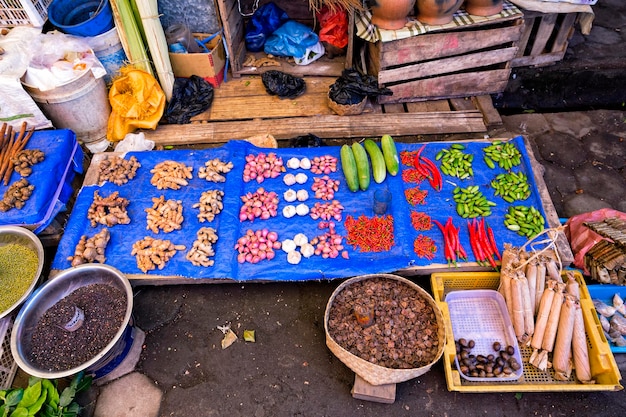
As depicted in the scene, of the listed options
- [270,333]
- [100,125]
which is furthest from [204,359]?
[100,125]

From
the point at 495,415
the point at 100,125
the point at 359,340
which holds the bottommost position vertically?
the point at 495,415

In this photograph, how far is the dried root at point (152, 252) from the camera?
343 cm

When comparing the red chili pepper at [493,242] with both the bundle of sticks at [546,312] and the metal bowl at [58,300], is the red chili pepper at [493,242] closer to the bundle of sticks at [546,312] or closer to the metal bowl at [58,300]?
the bundle of sticks at [546,312]

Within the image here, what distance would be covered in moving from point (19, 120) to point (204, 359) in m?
3.21

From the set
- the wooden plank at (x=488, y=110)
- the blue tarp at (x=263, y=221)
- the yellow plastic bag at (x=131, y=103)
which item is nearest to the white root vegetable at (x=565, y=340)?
the blue tarp at (x=263, y=221)

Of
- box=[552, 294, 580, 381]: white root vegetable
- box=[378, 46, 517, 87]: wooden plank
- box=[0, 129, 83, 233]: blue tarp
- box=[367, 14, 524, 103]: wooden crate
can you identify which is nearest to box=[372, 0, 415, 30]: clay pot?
box=[367, 14, 524, 103]: wooden crate

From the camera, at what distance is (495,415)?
117 inches

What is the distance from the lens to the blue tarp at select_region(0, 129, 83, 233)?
3547mm

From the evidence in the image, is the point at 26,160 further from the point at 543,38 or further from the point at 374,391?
the point at 543,38

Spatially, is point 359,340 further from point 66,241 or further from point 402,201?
point 66,241

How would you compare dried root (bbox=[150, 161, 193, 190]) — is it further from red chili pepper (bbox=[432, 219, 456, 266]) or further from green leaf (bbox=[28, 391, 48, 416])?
red chili pepper (bbox=[432, 219, 456, 266])

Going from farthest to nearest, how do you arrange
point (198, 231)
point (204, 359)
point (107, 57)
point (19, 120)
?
point (107, 57) < point (19, 120) < point (198, 231) < point (204, 359)

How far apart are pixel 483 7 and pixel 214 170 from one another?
3496mm

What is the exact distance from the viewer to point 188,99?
195 inches
